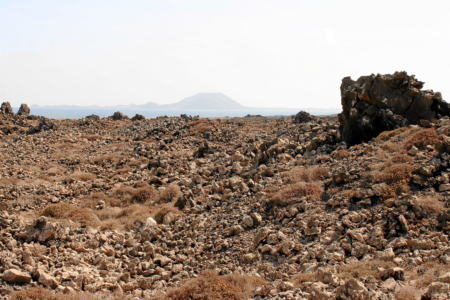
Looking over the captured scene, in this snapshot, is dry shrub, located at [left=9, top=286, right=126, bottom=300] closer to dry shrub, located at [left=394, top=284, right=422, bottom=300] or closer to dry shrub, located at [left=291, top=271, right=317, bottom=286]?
dry shrub, located at [left=291, top=271, right=317, bottom=286]

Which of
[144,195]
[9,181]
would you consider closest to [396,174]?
[144,195]

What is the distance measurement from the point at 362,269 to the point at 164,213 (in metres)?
9.64

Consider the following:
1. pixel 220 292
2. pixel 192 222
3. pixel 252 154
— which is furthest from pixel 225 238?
pixel 252 154

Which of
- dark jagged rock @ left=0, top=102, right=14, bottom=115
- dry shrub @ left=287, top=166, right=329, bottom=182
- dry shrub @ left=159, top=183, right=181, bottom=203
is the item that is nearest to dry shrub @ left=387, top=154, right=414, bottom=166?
dry shrub @ left=287, top=166, right=329, bottom=182

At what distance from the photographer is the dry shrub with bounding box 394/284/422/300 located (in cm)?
548

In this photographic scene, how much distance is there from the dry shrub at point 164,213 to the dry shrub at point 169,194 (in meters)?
2.09

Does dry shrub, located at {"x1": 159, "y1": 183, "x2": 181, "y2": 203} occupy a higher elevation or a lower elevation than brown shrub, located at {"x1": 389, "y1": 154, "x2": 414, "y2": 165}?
lower

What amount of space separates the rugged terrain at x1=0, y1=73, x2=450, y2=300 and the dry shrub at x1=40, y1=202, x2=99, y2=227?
0.20 feet

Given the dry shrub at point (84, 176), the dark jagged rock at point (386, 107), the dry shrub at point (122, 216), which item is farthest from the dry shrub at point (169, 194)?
the dark jagged rock at point (386, 107)

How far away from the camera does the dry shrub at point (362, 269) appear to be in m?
6.68

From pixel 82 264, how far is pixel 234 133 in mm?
27473

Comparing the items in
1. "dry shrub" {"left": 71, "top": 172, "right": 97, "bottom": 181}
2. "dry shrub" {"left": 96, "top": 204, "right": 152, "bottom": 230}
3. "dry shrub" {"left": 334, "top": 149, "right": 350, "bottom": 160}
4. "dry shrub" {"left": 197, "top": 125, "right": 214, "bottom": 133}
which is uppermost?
"dry shrub" {"left": 197, "top": 125, "right": 214, "bottom": 133}

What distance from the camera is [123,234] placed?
1213 centimetres

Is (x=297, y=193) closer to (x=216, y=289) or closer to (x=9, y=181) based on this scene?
(x=216, y=289)
